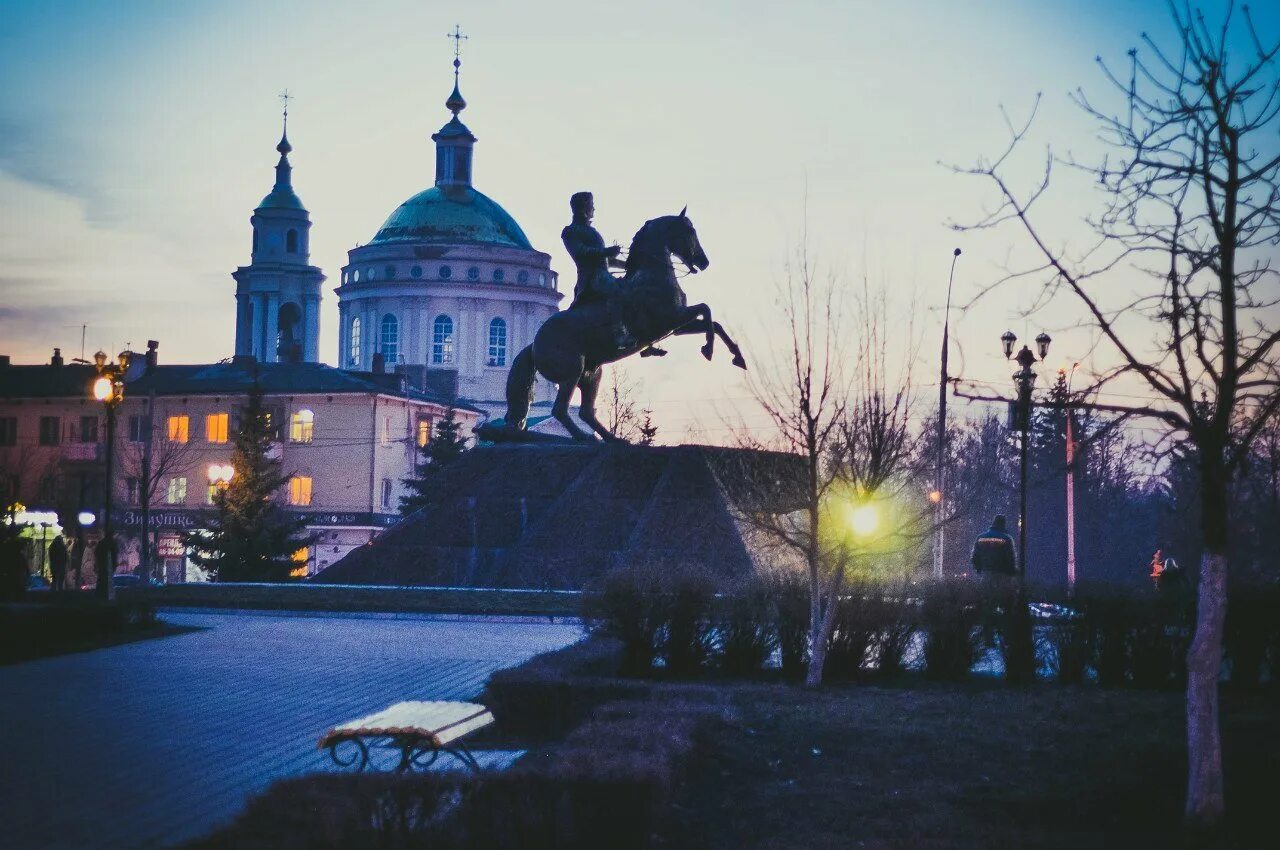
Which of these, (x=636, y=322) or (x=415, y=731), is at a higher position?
(x=636, y=322)

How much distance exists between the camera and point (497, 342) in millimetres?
108750

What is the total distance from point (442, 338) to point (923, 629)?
305ft

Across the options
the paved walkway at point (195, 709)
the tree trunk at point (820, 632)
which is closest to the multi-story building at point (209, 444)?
the paved walkway at point (195, 709)

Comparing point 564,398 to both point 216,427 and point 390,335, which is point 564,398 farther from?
point 390,335

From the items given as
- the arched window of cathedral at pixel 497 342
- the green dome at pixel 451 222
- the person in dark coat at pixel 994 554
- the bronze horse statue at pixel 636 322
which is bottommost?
the person in dark coat at pixel 994 554

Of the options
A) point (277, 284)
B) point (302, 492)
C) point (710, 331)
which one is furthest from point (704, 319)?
point (277, 284)

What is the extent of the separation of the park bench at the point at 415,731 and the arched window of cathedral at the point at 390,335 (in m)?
98.5

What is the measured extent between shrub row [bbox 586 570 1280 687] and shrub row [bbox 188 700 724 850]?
26.2 ft

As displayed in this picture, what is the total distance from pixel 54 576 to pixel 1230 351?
115ft

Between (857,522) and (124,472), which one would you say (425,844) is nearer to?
(857,522)

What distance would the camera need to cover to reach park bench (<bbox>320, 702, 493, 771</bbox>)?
32.8ft


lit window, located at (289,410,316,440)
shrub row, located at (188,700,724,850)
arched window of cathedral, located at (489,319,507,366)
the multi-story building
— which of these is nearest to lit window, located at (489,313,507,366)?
arched window of cathedral, located at (489,319,507,366)

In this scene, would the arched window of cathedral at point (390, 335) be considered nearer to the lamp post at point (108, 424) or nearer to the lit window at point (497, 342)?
the lit window at point (497, 342)

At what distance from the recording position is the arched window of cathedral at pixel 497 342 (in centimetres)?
10788
